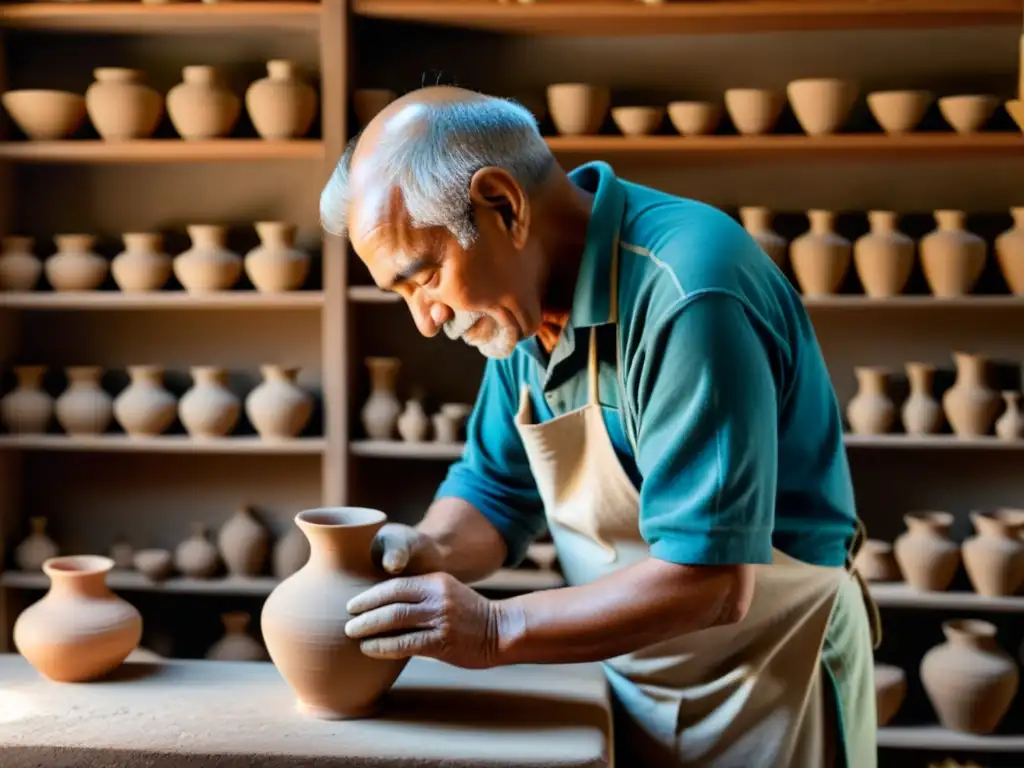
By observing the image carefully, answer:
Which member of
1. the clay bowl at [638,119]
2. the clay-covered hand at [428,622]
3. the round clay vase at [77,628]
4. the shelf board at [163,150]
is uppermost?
the clay bowl at [638,119]

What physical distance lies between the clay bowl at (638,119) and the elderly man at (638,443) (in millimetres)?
1999

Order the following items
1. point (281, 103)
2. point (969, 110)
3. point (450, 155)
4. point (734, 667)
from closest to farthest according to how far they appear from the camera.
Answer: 1. point (450, 155)
2. point (734, 667)
3. point (969, 110)
4. point (281, 103)

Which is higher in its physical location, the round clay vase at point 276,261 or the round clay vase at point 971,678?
the round clay vase at point 276,261

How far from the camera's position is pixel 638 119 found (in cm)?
373

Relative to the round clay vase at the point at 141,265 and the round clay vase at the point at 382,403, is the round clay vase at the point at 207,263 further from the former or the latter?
the round clay vase at the point at 382,403

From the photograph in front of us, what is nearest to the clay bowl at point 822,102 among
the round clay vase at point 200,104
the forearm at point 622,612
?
the round clay vase at point 200,104

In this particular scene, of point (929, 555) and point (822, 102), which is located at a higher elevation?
point (822, 102)

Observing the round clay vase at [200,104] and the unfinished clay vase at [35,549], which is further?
the unfinished clay vase at [35,549]

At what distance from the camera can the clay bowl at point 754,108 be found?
3.69 meters

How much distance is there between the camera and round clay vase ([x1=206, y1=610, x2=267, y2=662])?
389 cm

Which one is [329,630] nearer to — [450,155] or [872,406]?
[450,155]

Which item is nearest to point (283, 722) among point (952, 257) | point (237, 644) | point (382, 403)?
point (382, 403)

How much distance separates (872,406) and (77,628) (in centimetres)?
278

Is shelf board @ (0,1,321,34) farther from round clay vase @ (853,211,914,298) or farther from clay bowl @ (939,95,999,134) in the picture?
clay bowl @ (939,95,999,134)
